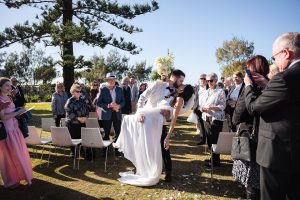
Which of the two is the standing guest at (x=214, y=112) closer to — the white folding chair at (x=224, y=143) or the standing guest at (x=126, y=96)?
the white folding chair at (x=224, y=143)

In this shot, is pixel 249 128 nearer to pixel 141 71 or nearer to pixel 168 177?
pixel 168 177

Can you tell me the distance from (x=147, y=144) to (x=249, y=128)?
2.07m

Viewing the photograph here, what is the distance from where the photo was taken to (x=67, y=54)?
45.8 ft

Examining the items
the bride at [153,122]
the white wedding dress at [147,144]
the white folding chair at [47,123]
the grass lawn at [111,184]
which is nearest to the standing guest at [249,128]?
the grass lawn at [111,184]

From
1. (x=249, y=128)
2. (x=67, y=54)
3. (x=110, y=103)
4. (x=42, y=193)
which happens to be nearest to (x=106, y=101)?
(x=110, y=103)

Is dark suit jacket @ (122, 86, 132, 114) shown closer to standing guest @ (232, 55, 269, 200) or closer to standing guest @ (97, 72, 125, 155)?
standing guest @ (97, 72, 125, 155)

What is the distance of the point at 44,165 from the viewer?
6.95m

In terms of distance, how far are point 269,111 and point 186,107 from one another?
282 centimetres

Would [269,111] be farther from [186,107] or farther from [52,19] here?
[52,19]

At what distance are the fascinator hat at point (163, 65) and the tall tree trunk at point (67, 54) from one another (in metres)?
9.12

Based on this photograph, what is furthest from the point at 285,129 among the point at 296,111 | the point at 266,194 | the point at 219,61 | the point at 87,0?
the point at 219,61

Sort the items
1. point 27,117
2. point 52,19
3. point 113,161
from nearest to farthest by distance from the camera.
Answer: point 27,117 < point 113,161 < point 52,19

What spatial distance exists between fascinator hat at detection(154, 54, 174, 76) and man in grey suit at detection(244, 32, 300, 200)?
2988 mm

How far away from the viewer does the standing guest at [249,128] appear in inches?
148
